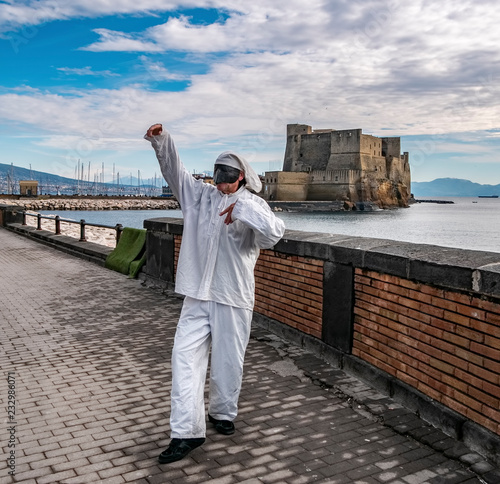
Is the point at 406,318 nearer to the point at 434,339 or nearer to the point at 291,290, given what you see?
the point at 434,339

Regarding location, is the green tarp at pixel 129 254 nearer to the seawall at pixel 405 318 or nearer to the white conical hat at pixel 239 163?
the seawall at pixel 405 318

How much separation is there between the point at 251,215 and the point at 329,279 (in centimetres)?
223

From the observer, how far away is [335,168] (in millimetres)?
110875

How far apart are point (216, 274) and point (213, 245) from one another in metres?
0.20

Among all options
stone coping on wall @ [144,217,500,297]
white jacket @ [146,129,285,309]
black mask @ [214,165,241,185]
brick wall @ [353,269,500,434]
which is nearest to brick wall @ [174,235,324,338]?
stone coping on wall @ [144,217,500,297]

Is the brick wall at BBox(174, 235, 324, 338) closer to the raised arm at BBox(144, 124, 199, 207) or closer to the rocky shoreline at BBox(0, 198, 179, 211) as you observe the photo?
the raised arm at BBox(144, 124, 199, 207)

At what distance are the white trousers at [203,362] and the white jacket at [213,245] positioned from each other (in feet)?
0.35

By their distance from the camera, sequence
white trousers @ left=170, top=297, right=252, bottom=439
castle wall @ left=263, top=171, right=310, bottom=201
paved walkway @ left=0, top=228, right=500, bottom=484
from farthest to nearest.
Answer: castle wall @ left=263, top=171, right=310, bottom=201, white trousers @ left=170, top=297, right=252, bottom=439, paved walkway @ left=0, top=228, right=500, bottom=484

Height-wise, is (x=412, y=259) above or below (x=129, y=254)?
above

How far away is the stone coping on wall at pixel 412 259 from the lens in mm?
3752

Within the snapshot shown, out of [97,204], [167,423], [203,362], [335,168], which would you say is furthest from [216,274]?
[97,204]

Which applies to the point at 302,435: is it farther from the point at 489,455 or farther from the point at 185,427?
the point at 489,455

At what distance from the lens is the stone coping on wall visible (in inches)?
148

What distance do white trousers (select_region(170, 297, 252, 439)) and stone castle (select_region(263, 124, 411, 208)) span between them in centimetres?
10662
